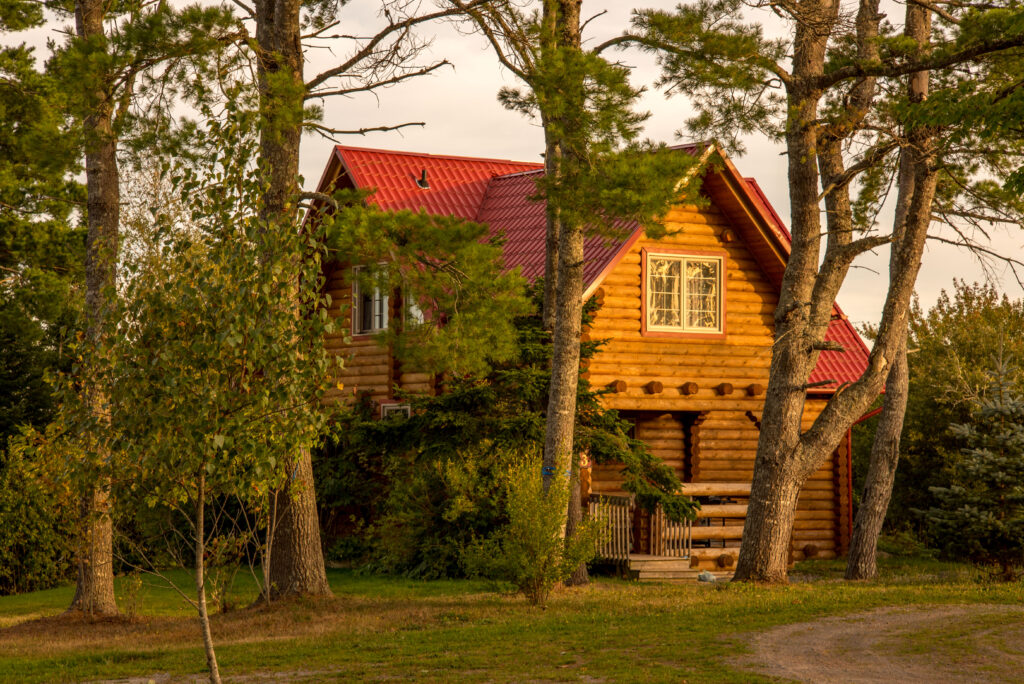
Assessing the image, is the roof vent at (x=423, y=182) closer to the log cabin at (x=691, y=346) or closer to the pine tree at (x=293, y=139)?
the log cabin at (x=691, y=346)

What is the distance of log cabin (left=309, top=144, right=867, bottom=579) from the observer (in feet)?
74.4

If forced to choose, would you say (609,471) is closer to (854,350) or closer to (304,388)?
(854,350)

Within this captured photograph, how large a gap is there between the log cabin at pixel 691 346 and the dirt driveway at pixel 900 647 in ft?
25.4

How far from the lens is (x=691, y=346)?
78.3 feet

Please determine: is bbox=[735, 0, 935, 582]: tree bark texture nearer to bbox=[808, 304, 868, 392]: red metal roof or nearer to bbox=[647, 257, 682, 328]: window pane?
bbox=[647, 257, 682, 328]: window pane

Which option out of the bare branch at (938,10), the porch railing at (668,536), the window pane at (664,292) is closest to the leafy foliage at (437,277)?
the porch railing at (668,536)

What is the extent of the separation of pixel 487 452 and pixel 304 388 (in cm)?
1059

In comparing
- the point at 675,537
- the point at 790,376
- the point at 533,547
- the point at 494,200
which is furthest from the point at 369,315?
the point at 533,547

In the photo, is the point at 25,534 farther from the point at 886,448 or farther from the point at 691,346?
the point at 886,448

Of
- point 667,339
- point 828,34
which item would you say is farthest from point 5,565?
point 828,34

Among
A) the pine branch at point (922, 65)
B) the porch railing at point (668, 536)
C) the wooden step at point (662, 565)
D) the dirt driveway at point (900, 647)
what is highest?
the pine branch at point (922, 65)

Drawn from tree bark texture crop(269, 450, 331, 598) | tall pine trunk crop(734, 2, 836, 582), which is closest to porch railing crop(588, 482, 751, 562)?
tall pine trunk crop(734, 2, 836, 582)

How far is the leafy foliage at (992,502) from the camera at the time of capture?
1781 cm

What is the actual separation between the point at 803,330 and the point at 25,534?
567 inches
